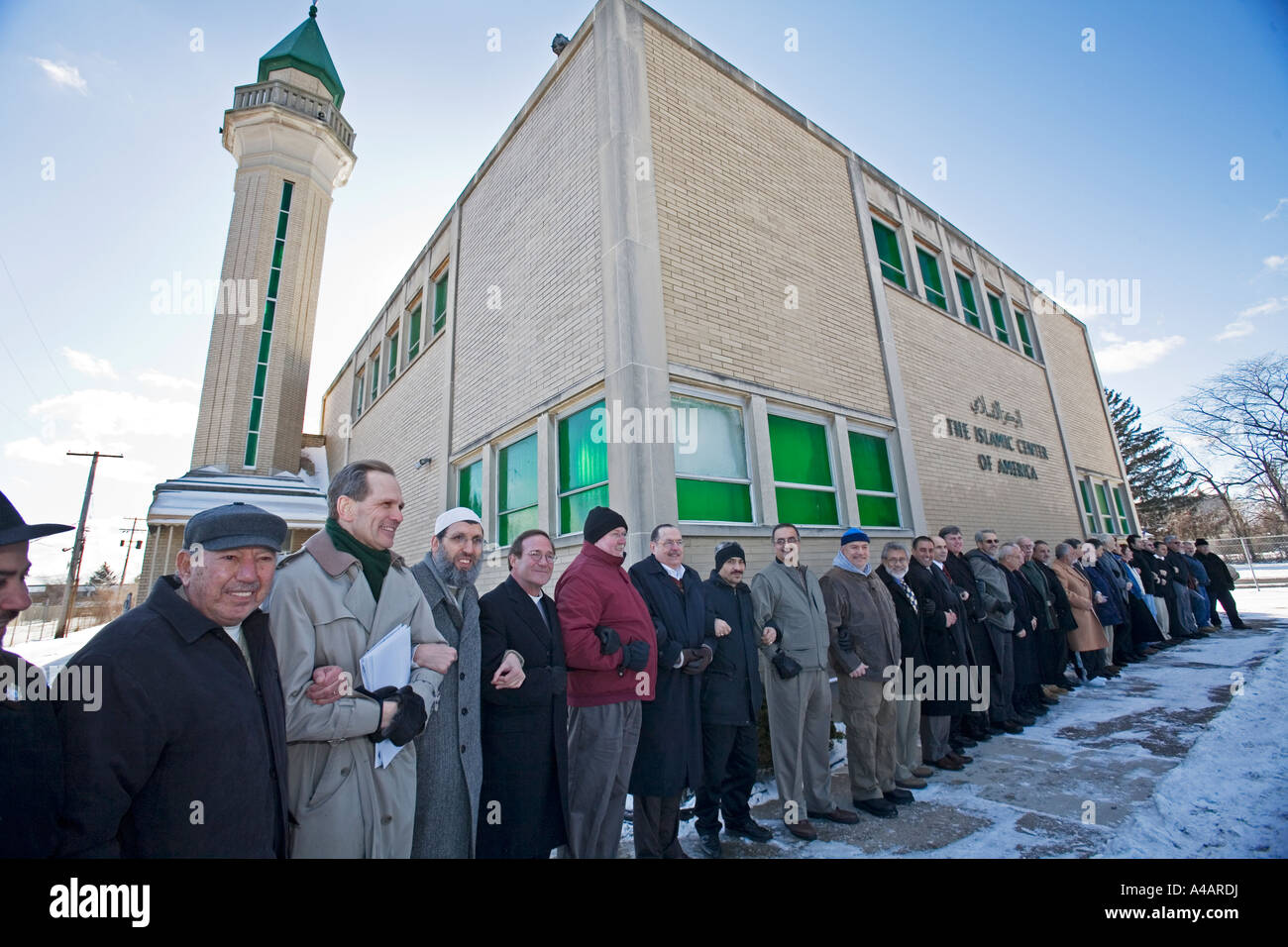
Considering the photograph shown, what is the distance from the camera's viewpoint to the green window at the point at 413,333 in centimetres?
1197

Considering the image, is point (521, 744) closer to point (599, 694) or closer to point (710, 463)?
point (599, 694)

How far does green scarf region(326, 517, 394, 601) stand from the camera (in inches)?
86.8


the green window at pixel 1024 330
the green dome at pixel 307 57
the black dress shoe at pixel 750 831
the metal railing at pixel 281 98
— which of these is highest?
the green dome at pixel 307 57

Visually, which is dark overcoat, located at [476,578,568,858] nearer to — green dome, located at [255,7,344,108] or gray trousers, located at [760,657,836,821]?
gray trousers, located at [760,657,836,821]

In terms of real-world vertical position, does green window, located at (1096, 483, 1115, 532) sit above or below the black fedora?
above

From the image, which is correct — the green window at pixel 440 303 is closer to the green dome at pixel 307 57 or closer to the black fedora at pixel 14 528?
the black fedora at pixel 14 528

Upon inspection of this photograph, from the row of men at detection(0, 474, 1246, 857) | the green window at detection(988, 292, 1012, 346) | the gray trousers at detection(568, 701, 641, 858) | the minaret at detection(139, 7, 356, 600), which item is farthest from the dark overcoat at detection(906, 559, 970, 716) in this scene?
the minaret at detection(139, 7, 356, 600)

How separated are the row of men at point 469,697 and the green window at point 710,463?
1.58 m

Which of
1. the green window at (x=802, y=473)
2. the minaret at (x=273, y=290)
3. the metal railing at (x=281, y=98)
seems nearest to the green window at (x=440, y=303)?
the green window at (x=802, y=473)

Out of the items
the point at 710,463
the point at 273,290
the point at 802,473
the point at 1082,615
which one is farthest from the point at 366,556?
the point at 273,290

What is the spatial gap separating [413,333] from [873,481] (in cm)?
997

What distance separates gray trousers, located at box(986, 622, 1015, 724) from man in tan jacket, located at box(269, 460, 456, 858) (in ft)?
18.6

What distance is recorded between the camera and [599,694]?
307 centimetres
